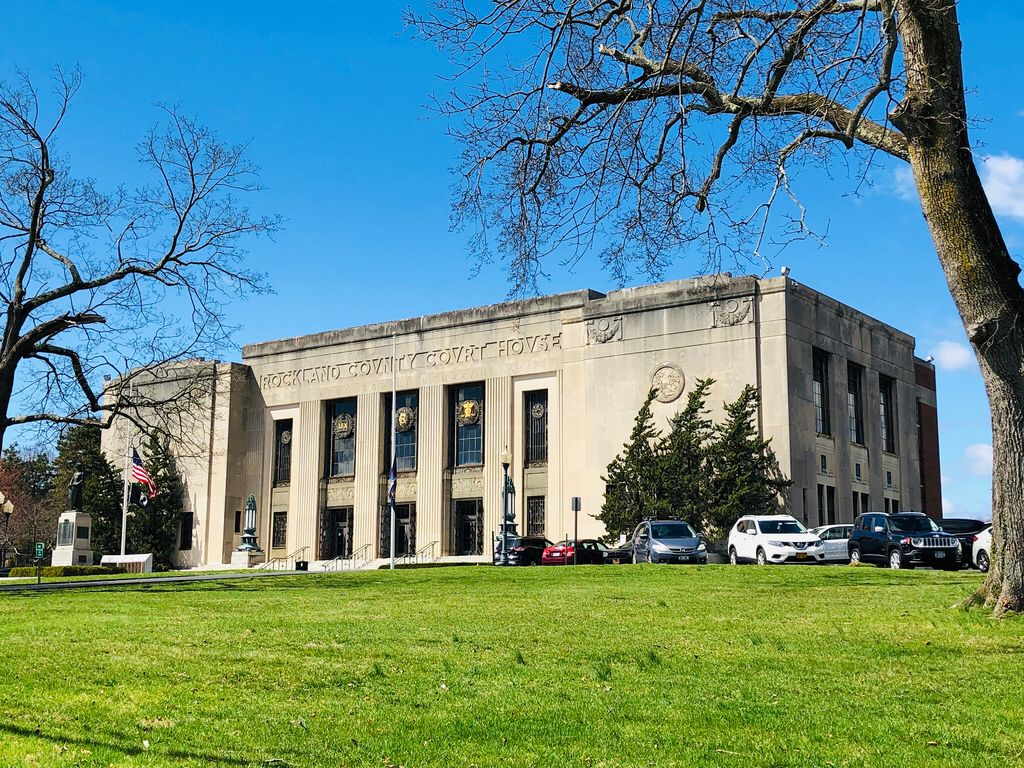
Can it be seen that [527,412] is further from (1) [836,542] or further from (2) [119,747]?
(2) [119,747]

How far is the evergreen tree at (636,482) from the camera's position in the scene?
4984 cm

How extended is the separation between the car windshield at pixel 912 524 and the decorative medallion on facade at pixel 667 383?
19814 mm

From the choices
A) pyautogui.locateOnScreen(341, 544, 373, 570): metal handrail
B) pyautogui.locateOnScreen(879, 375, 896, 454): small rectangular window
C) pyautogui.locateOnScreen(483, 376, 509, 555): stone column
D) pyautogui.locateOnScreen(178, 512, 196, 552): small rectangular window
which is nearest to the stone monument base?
pyautogui.locateOnScreen(341, 544, 373, 570): metal handrail

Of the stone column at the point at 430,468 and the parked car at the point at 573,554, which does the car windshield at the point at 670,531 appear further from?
the stone column at the point at 430,468

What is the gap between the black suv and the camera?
31219 mm

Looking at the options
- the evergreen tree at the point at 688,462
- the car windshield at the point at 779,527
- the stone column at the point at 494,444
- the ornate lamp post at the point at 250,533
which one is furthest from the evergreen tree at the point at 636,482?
the ornate lamp post at the point at 250,533

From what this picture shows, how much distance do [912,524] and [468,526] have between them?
30.5 meters

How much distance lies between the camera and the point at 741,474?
48.3 meters

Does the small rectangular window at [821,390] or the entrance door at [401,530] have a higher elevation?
the small rectangular window at [821,390]

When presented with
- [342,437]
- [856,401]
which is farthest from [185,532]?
[856,401]

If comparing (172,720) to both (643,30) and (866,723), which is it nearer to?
(866,723)

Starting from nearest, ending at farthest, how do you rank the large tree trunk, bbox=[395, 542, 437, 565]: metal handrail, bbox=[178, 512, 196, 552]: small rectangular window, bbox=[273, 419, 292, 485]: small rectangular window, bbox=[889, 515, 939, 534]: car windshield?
the large tree trunk
bbox=[889, 515, 939, 534]: car windshield
bbox=[395, 542, 437, 565]: metal handrail
bbox=[273, 419, 292, 485]: small rectangular window
bbox=[178, 512, 196, 552]: small rectangular window

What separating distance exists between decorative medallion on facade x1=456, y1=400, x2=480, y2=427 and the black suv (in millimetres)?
28124

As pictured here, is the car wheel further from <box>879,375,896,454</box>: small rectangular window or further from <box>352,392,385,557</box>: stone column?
<box>352,392,385,557</box>: stone column
